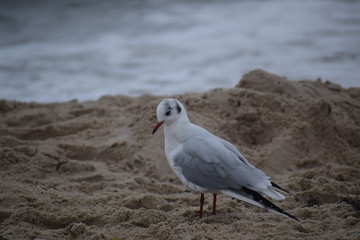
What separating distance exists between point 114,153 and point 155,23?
21.2 feet

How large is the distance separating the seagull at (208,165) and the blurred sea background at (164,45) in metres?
3.39

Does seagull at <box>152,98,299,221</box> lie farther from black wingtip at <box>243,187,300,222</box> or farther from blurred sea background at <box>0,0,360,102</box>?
blurred sea background at <box>0,0,360,102</box>

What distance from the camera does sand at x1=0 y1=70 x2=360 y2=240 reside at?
3105mm

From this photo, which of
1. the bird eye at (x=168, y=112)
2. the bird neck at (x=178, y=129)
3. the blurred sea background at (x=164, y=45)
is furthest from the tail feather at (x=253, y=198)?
the blurred sea background at (x=164, y=45)

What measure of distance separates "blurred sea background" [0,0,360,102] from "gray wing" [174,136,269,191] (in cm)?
355

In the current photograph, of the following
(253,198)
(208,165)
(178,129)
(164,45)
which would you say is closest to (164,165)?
(178,129)

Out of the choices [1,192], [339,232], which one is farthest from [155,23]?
[339,232]

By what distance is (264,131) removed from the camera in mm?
4652

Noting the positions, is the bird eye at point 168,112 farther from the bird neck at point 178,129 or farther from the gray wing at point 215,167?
the gray wing at point 215,167

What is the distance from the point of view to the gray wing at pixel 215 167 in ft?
10.3

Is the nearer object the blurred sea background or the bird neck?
the bird neck

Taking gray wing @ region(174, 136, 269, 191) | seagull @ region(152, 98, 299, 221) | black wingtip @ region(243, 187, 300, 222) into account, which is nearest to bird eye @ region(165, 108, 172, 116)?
seagull @ region(152, 98, 299, 221)

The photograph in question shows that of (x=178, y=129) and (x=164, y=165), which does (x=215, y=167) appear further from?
(x=164, y=165)

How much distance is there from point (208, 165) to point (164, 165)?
1107 mm
